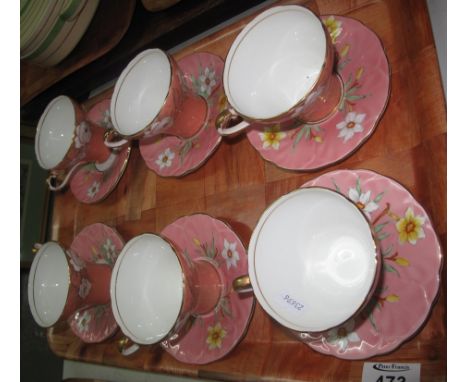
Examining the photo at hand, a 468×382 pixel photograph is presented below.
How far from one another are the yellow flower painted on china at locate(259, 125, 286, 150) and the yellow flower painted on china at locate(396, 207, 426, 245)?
0.20m

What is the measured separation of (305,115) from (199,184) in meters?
0.22

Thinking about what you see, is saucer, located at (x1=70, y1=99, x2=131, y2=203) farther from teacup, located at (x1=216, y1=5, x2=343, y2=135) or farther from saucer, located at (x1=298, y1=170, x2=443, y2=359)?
saucer, located at (x1=298, y1=170, x2=443, y2=359)

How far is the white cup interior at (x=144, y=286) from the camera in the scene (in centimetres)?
60

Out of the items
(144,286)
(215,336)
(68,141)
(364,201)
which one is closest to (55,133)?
(68,141)

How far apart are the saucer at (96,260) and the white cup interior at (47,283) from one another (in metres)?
0.03

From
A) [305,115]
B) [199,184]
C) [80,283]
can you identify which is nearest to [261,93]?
[305,115]

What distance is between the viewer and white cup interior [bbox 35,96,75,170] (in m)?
0.83

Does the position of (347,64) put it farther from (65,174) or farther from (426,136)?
(65,174)

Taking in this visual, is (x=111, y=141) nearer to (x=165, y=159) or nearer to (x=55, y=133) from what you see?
(x=165, y=159)

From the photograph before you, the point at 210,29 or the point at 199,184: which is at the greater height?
the point at 210,29

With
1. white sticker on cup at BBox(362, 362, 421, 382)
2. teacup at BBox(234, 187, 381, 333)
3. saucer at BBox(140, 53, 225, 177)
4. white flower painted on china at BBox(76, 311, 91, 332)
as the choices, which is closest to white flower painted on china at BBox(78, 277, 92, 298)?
white flower painted on china at BBox(76, 311, 91, 332)

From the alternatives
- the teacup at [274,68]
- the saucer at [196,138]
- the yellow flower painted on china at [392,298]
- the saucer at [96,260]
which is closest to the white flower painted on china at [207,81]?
the saucer at [196,138]

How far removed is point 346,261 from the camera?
51cm

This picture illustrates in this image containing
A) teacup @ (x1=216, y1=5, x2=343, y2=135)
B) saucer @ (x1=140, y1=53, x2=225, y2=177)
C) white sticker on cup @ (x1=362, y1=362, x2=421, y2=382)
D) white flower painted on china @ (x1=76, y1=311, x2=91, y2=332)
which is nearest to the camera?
white sticker on cup @ (x1=362, y1=362, x2=421, y2=382)
